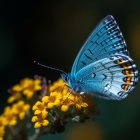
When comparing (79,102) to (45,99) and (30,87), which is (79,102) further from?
(30,87)

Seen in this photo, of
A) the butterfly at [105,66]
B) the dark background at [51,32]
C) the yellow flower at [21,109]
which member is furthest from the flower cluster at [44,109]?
the dark background at [51,32]

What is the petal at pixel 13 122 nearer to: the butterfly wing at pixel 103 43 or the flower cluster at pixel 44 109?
the flower cluster at pixel 44 109

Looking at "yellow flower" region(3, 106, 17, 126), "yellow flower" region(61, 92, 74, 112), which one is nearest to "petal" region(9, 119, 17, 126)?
"yellow flower" region(3, 106, 17, 126)

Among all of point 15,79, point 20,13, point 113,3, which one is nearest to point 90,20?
point 113,3

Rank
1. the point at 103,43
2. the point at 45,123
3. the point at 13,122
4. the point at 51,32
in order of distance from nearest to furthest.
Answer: the point at 45,123 → the point at 103,43 → the point at 13,122 → the point at 51,32

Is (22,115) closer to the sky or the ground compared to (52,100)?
closer to the ground

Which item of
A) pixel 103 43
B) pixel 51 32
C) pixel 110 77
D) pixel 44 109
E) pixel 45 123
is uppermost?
pixel 51 32

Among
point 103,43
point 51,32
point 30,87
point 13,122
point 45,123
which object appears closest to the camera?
point 45,123

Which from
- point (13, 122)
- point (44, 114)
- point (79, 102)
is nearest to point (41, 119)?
point (44, 114)
